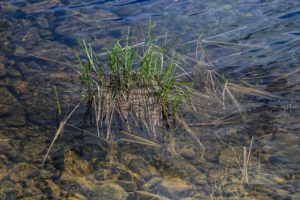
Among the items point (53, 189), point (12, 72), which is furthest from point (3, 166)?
point (12, 72)

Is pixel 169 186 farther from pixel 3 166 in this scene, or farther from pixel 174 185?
pixel 3 166

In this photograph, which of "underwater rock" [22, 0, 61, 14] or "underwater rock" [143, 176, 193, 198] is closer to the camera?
"underwater rock" [143, 176, 193, 198]

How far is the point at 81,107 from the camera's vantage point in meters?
4.12

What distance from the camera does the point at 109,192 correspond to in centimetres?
313

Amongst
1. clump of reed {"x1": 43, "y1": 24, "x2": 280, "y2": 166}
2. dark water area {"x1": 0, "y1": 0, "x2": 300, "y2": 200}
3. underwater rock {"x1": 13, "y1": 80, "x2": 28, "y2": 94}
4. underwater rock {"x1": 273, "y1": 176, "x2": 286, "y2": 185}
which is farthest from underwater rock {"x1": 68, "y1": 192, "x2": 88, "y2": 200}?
underwater rock {"x1": 13, "y1": 80, "x2": 28, "y2": 94}

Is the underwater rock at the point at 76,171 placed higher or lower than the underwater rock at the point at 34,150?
lower

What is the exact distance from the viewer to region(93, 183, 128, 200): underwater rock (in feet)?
10.1

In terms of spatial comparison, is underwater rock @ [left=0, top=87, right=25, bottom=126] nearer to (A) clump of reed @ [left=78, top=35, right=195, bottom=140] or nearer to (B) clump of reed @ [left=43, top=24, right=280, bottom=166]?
(B) clump of reed @ [left=43, top=24, right=280, bottom=166]

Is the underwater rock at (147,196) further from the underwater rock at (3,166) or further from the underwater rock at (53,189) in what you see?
the underwater rock at (3,166)

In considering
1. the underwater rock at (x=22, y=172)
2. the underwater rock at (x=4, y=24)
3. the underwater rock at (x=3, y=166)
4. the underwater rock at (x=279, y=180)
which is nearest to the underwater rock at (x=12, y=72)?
the underwater rock at (x=4, y=24)

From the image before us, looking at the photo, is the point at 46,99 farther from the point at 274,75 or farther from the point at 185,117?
the point at 274,75

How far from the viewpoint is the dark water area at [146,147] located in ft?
10.4

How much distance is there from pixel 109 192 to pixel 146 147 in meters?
0.56

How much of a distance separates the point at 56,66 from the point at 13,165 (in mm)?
1793
